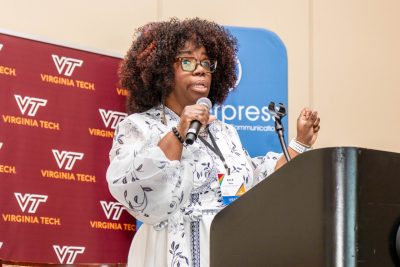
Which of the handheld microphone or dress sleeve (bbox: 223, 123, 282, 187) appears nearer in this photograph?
the handheld microphone

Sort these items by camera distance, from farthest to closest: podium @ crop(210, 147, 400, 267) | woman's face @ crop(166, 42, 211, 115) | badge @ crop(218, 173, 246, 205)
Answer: woman's face @ crop(166, 42, 211, 115), badge @ crop(218, 173, 246, 205), podium @ crop(210, 147, 400, 267)

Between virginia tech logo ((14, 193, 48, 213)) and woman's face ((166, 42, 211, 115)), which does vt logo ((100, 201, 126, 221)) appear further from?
woman's face ((166, 42, 211, 115))

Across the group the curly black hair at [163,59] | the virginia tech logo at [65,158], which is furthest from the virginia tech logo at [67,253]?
the curly black hair at [163,59]

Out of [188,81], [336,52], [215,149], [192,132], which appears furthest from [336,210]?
[336,52]

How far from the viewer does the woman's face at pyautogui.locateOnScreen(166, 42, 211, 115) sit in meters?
2.84

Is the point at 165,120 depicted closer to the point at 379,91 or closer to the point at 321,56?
the point at 321,56

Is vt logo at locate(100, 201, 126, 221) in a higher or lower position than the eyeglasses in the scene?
lower

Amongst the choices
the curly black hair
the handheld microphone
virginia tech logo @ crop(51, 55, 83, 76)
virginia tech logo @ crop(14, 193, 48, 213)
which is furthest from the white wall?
the handheld microphone

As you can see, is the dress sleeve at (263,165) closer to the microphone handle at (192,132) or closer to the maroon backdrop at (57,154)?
the maroon backdrop at (57,154)

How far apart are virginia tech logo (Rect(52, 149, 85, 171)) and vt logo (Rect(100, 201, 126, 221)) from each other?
0.70 feet

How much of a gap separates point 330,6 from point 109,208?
6.00ft

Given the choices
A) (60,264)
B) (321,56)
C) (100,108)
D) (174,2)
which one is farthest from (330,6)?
(60,264)

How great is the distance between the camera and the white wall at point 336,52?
3.99 m

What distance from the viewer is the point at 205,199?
262cm
